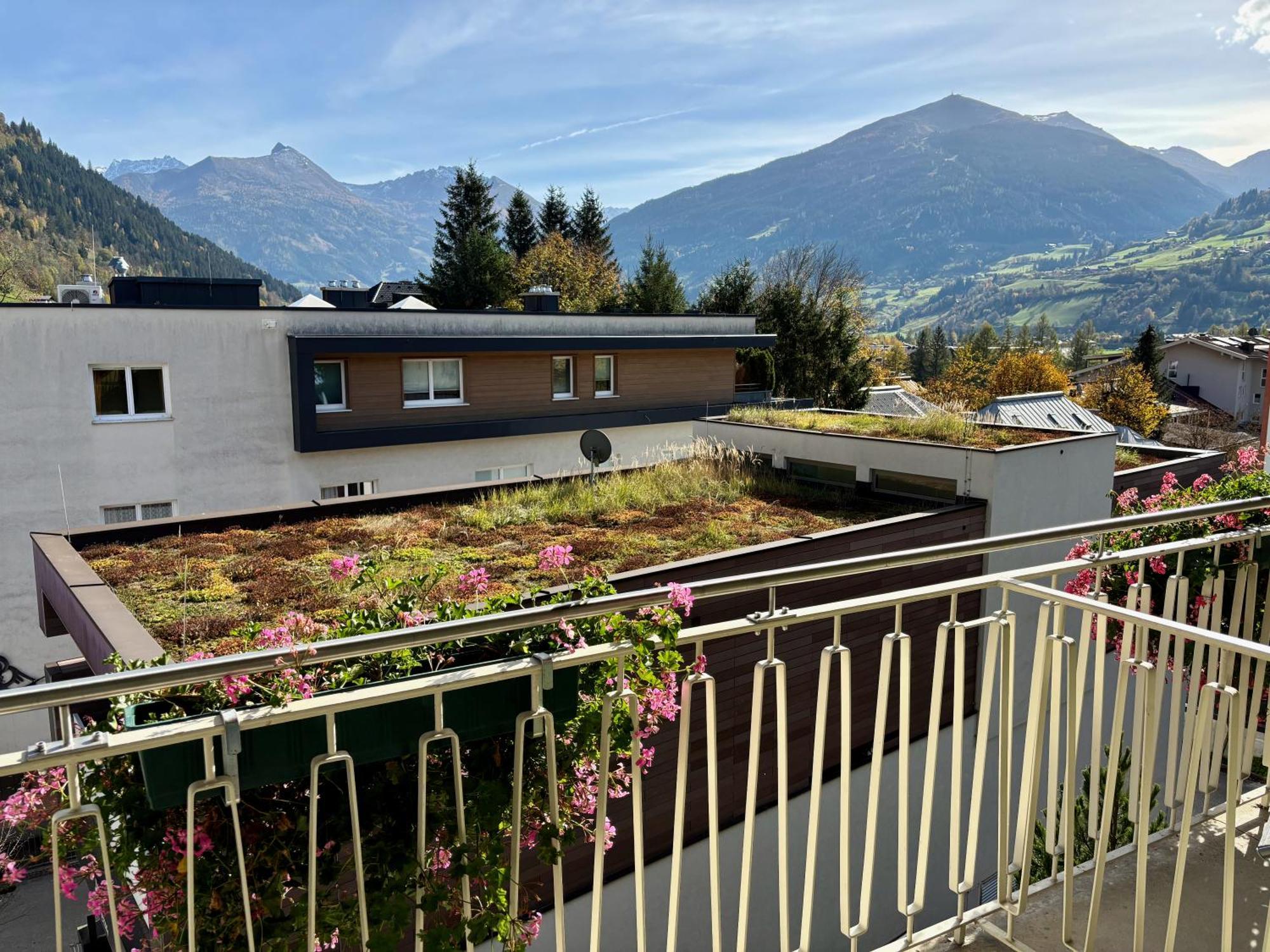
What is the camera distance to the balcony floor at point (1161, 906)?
2434 mm

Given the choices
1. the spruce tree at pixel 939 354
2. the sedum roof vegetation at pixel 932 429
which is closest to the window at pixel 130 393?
the sedum roof vegetation at pixel 932 429

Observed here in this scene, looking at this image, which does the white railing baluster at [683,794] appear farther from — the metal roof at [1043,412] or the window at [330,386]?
the metal roof at [1043,412]

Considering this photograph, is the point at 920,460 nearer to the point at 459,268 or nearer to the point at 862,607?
the point at 862,607

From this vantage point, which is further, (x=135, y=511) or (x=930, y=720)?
(x=135, y=511)

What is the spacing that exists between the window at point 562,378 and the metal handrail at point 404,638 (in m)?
19.0

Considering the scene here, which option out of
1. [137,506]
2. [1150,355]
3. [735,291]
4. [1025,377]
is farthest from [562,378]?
[1150,355]

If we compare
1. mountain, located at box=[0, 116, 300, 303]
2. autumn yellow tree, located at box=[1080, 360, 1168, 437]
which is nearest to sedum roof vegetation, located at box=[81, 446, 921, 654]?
autumn yellow tree, located at box=[1080, 360, 1168, 437]

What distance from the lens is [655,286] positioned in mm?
36438

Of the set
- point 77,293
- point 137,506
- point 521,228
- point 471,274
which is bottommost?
point 137,506

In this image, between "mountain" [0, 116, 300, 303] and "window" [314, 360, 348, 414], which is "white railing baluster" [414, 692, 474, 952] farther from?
"mountain" [0, 116, 300, 303]

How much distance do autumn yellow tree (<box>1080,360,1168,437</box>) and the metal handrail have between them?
140 feet

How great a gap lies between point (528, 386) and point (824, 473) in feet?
33.1

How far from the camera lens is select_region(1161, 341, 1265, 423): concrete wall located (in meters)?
61.5

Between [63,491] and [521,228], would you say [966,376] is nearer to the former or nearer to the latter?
[521,228]
